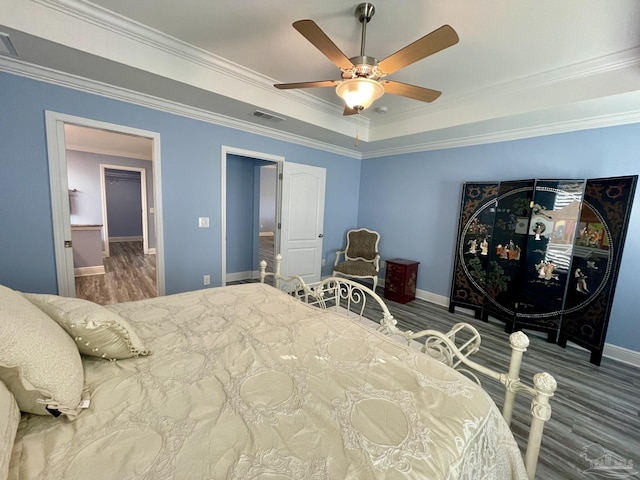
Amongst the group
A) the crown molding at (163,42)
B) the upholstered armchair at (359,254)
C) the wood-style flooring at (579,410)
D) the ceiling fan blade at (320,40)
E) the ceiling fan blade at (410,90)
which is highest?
the crown molding at (163,42)

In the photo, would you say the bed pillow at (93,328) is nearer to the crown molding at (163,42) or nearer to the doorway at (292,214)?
the crown molding at (163,42)

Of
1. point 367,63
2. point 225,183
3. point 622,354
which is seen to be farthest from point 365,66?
point 622,354

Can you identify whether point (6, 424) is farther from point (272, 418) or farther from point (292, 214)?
point (292, 214)

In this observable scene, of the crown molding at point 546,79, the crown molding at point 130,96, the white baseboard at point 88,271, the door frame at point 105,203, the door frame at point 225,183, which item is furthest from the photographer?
the door frame at point 105,203

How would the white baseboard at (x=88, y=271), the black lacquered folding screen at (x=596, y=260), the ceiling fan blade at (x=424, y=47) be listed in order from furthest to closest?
the white baseboard at (x=88, y=271) < the black lacquered folding screen at (x=596, y=260) < the ceiling fan blade at (x=424, y=47)

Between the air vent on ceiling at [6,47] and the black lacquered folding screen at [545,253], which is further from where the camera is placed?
the black lacquered folding screen at [545,253]

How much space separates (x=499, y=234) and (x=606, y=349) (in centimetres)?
153

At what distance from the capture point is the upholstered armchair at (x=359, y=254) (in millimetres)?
4324

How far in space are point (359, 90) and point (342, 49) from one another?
780 millimetres

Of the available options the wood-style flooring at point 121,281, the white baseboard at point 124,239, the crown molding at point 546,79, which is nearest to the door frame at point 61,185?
the wood-style flooring at point 121,281

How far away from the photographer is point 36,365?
0.86m

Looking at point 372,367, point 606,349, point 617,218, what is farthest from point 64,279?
point 606,349

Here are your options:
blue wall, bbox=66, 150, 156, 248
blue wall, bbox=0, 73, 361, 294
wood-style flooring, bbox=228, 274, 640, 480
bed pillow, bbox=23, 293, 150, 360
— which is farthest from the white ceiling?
blue wall, bbox=66, 150, 156, 248

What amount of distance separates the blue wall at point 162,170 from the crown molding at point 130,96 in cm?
5
